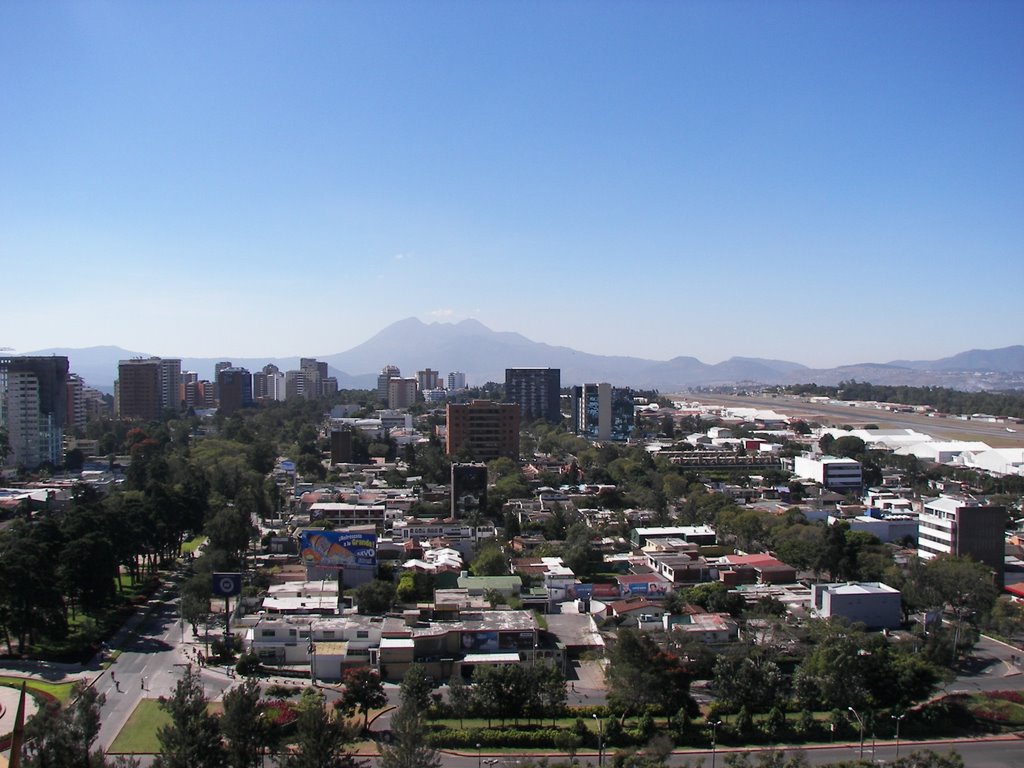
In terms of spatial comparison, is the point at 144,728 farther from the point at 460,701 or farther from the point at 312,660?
the point at 460,701

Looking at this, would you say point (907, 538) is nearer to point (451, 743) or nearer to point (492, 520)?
point (492, 520)

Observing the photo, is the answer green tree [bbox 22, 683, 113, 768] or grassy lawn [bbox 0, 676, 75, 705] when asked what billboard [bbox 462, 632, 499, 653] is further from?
green tree [bbox 22, 683, 113, 768]

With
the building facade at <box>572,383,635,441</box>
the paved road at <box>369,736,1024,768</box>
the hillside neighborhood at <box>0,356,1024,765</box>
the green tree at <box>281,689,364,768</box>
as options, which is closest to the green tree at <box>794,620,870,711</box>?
the hillside neighborhood at <box>0,356,1024,765</box>

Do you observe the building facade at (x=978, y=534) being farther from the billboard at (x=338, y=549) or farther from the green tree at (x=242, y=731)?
the green tree at (x=242, y=731)

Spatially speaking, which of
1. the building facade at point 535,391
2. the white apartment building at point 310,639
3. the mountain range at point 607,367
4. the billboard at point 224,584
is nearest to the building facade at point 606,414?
the building facade at point 535,391

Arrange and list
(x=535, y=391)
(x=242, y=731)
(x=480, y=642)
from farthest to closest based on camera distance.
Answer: (x=535, y=391), (x=480, y=642), (x=242, y=731)

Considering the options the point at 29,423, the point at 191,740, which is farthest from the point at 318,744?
the point at 29,423
